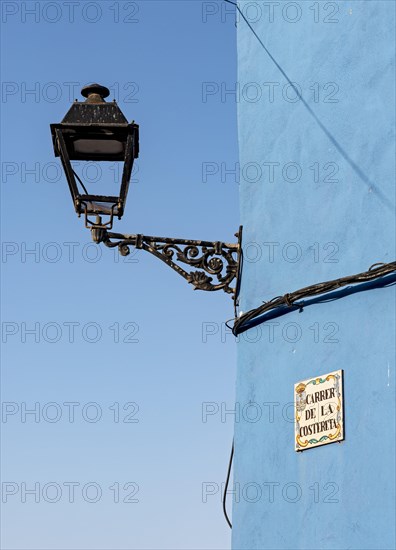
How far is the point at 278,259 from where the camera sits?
5.55 meters

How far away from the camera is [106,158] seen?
5398 millimetres

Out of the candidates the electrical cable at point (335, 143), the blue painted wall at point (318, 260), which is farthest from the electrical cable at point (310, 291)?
the electrical cable at point (335, 143)

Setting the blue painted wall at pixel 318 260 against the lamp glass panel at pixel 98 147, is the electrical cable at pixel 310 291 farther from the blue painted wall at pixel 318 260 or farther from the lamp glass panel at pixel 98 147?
the lamp glass panel at pixel 98 147

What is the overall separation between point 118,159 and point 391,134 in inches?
52.9

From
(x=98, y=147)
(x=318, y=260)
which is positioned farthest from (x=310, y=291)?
(x=98, y=147)

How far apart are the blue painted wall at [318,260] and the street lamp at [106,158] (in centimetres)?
36

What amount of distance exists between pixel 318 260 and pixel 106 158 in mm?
1151

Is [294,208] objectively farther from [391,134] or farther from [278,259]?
[391,134]

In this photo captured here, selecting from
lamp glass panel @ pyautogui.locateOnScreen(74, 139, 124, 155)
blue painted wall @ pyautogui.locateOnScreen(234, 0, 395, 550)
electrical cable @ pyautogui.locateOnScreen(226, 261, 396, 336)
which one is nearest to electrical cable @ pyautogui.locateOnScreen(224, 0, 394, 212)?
blue painted wall @ pyautogui.locateOnScreen(234, 0, 395, 550)

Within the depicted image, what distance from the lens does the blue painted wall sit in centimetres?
472

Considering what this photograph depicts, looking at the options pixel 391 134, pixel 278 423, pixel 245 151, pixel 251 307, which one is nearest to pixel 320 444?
pixel 278 423

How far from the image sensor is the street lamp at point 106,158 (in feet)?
17.4

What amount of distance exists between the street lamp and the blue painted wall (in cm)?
36

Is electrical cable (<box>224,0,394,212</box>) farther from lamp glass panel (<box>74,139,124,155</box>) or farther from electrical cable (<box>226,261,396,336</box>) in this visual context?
lamp glass panel (<box>74,139,124,155</box>)
